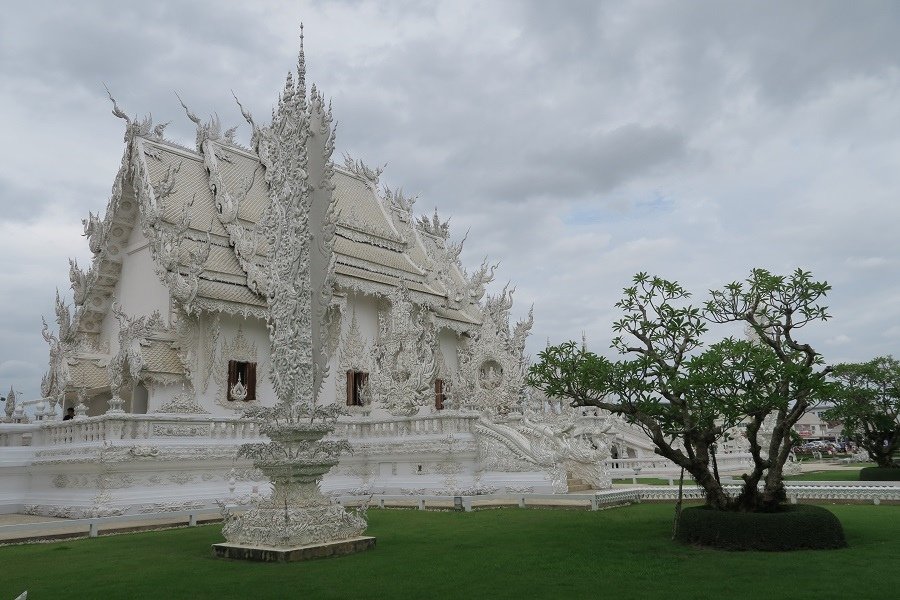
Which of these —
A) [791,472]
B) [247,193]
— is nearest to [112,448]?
[247,193]

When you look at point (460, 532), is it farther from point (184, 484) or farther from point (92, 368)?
point (92, 368)

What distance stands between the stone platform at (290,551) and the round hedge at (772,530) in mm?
3890

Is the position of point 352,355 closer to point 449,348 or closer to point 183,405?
point 449,348

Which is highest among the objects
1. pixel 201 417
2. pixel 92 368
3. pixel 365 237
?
pixel 365 237

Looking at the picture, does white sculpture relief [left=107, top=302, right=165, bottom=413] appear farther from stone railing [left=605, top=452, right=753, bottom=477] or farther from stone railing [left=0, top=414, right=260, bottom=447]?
stone railing [left=605, top=452, right=753, bottom=477]

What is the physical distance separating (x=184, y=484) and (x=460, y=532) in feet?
20.2

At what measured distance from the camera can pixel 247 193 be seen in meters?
20.4

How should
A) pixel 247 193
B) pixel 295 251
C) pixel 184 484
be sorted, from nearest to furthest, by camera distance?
pixel 295 251 < pixel 184 484 < pixel 247 193

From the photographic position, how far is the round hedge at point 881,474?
16844 mm

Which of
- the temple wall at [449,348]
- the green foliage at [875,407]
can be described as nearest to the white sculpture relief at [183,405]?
the temple wall at [449,348]

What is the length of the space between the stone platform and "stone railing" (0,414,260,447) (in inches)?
229

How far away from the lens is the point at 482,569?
7.08 meters

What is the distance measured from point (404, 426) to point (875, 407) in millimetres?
11793

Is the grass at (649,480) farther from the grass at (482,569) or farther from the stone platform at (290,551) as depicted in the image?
the stone platform at (290,551)
